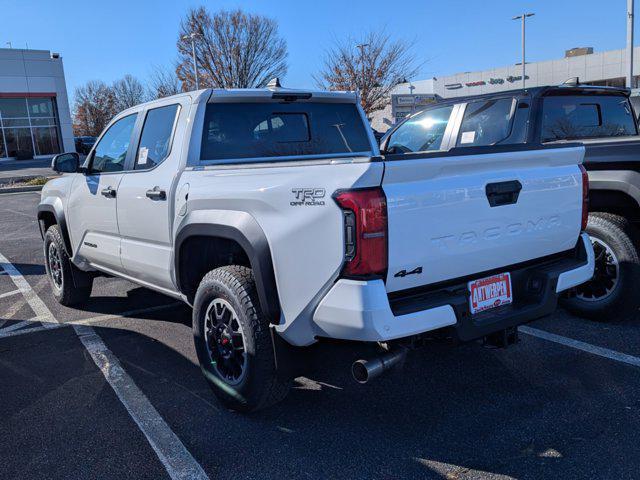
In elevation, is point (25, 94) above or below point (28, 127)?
above

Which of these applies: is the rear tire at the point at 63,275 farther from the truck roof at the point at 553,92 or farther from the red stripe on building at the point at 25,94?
the red stripe on building at the point at 25,94

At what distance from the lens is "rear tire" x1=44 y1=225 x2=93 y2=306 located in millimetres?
5609

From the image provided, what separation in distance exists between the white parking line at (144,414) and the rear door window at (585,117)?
4.17 m

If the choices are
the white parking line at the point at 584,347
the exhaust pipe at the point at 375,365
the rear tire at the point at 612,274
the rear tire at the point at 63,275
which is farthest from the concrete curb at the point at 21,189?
the exhaust pipe at the point at 375,365

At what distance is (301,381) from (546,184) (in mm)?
2054

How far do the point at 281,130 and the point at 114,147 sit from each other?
165cm

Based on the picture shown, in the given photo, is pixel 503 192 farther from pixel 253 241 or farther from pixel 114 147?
pixel 114 147

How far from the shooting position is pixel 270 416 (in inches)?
133

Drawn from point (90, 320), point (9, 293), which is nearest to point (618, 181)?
point (90, 320)

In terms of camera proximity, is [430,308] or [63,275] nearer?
[430,308]

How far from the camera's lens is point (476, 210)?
2.87 m

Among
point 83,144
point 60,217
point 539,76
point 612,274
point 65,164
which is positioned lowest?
point 612,274

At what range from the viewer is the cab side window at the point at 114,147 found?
183 inches

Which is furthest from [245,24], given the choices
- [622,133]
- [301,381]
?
[301,381]
